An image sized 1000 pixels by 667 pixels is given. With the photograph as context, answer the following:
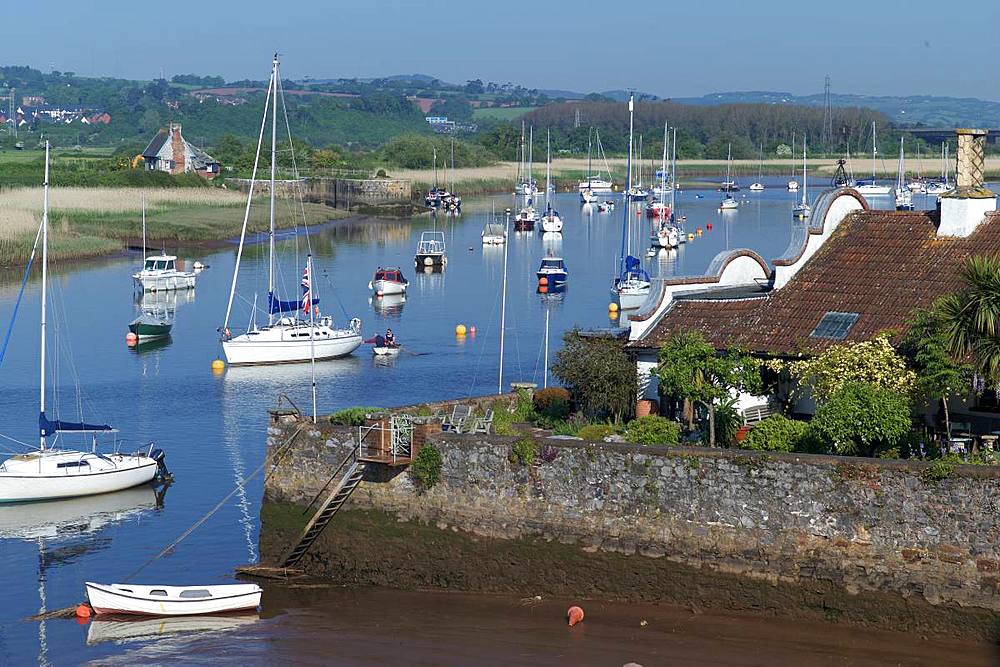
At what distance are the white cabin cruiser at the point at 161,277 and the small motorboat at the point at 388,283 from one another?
1112cm

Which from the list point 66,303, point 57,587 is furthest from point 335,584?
point 66,303

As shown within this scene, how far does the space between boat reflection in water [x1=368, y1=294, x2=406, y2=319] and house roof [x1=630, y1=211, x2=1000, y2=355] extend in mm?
45467

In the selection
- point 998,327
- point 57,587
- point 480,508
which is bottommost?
point 57,587

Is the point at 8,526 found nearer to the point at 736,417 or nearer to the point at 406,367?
the point at 736,417

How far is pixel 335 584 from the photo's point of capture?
1161 inches

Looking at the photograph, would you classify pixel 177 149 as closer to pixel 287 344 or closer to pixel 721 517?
pixel 287 344

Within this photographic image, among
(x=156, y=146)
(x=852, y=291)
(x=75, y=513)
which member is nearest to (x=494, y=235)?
(x=156, y=146)

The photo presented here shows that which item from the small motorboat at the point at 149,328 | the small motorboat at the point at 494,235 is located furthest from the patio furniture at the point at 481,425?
the small motorboat at the point at 494,235

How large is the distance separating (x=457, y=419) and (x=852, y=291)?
846 cm

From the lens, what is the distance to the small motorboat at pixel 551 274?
87.4 metres

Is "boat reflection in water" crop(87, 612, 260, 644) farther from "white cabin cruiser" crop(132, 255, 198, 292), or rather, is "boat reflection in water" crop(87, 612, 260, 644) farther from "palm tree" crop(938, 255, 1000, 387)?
"white cabin cruiser" crop(132, 255, 198, 292)

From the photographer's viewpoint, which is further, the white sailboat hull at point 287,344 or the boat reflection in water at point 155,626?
the white sailboat hull at point 287,344

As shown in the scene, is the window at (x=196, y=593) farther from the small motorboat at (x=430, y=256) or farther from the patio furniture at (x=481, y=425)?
the small motorboat at (x=430, y=256)

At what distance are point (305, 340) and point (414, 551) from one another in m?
35.6
